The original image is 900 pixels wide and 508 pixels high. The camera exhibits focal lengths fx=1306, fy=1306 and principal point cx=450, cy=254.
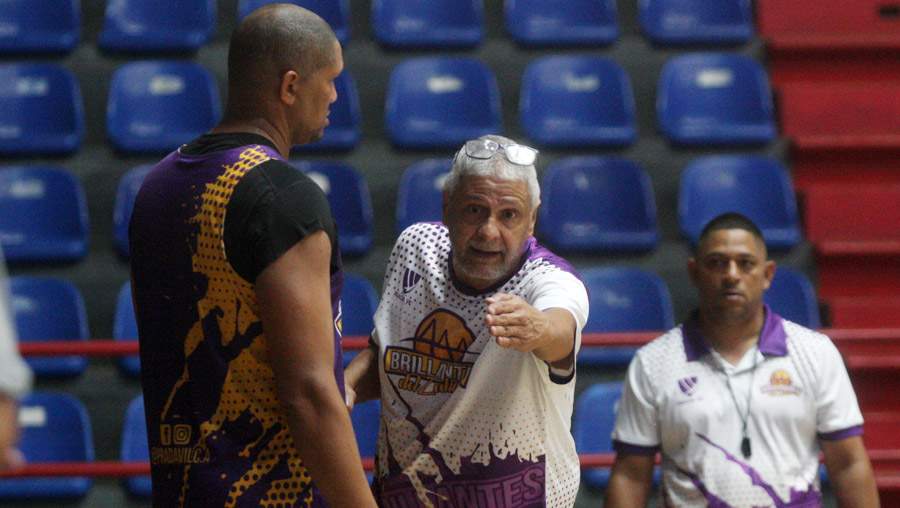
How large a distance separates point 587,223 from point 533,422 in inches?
125

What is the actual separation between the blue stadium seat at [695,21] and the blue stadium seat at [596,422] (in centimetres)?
208

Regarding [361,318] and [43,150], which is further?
[43,150]

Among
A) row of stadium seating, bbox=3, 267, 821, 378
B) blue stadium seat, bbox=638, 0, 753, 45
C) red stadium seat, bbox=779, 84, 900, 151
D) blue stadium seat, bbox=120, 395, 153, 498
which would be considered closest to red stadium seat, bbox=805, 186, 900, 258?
red stadium seat, bbox=779, 84, 900, 151

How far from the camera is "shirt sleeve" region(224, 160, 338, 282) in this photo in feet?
7.23

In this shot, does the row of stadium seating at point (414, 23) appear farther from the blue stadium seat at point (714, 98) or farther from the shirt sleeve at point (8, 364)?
the shirt sleeve at point (8, 364)

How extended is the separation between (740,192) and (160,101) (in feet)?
9.01

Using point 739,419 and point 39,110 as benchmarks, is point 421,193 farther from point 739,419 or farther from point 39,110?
point 739,419

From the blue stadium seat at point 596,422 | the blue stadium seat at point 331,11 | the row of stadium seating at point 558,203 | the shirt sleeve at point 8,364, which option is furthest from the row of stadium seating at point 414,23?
the shirt sleeve at point 8,364

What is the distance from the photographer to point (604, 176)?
601 cm

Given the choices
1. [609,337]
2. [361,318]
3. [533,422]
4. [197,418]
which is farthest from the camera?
[361,318]

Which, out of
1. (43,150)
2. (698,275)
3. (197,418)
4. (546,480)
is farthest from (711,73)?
(197,418)

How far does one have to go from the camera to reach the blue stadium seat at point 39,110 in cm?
602

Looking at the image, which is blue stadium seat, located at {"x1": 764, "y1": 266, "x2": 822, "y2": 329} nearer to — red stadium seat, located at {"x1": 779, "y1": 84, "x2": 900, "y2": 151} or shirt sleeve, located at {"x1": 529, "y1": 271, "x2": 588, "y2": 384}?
red stadium seat, located at {"x1": 779, "y1": 84, "x2": 900, "y2": 151}

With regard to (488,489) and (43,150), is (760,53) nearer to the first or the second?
(43,150)
